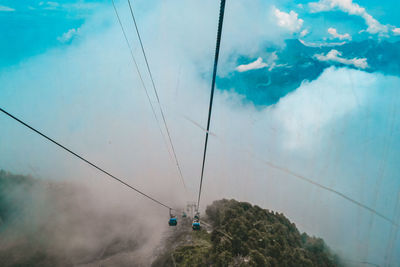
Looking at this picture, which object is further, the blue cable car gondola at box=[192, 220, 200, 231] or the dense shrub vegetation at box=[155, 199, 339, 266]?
the dense shrub vegetation at box=[155, 199, 339, 266]

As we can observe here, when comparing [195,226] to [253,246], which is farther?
[253,246]

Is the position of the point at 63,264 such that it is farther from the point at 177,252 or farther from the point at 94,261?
the point at 177,252

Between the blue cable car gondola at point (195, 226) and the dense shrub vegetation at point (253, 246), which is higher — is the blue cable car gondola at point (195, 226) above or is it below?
above

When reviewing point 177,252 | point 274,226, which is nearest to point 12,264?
point 177,252

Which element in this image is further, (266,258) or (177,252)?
(177,252)

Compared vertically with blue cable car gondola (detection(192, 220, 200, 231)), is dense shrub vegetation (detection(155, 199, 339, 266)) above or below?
below

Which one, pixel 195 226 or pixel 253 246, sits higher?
pixel 195 226

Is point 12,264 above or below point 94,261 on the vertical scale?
below

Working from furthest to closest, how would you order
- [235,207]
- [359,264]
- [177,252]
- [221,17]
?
[359,264] < [235,207] < [177,252] < [221,17]

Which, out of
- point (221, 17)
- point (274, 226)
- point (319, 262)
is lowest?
point (319, 262)

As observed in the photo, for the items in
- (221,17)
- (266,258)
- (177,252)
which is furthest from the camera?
(177,252)

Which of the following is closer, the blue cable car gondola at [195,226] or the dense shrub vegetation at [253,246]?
the blue cable car gondola at [195,226]
